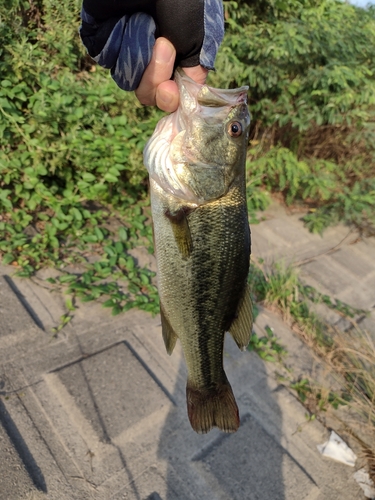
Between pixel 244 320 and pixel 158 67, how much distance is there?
1083mm

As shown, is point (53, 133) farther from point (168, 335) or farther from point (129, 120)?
point (168, 335)

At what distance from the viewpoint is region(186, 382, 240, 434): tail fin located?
5.94 ft

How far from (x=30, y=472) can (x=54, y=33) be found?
3.79m

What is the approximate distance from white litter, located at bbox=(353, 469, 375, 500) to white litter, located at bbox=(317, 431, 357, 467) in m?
0.07

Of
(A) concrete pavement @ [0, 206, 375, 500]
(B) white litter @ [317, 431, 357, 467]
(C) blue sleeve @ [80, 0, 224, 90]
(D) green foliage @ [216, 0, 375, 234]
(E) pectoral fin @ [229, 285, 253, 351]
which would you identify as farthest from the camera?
(D) green foliage @ [216, 0, 375, 234]

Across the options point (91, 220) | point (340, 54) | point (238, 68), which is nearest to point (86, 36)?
point (91, 220)

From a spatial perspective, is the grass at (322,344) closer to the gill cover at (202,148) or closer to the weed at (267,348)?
the weed at (267,348)

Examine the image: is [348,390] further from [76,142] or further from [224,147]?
[76,142]

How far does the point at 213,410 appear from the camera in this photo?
182 cm

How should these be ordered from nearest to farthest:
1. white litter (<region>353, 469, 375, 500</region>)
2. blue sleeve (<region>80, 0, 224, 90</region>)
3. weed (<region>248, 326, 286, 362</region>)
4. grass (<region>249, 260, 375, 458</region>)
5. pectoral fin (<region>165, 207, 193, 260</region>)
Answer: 1. blue sleeve (<region>80, 0, 224, 90</region>)
2. pectoral fin (<region>165, 207, 193, 260</region>)
3. white litter (<region>353, 469, 375, 500</region>)
4. grass (<region>249, 260, 375, 458</region>)
5. weed (<region>248, 326, 286, 362</region>)

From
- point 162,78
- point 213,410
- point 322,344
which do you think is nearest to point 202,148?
point 162,78

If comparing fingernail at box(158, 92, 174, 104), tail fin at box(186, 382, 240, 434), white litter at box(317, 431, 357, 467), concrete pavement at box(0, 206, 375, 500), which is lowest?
white litter at box(317, 431, 357, 467)

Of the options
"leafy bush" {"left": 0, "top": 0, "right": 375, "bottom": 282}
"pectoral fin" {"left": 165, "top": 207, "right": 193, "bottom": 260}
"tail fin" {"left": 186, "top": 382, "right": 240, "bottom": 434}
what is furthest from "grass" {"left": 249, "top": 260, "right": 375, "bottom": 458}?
"pectoral fin" {"left": 165, "top": 207, "right": 193, "bottom": 260}

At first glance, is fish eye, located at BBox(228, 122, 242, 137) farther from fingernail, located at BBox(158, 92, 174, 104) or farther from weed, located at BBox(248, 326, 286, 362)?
weed, located at BBox(248, 326, 286, 362)
